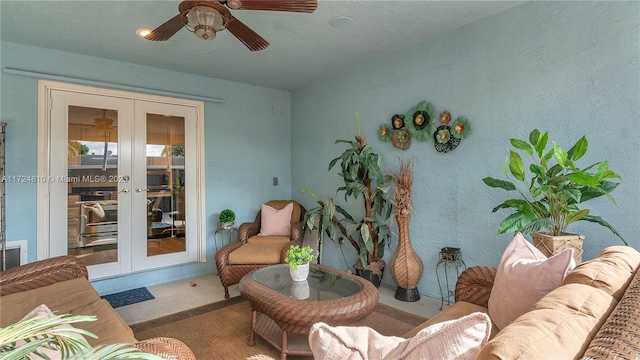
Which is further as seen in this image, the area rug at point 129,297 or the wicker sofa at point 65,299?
the area rug at point 129,297

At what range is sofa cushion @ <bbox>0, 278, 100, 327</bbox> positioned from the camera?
1713 millimetres

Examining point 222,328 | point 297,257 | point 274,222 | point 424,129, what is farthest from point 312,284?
point 424,129

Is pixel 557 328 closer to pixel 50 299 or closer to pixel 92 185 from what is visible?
pixel 50 299

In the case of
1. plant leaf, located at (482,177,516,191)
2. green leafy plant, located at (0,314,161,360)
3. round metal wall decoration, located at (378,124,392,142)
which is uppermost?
round metal wall decoration, located at (378,124,392,142)

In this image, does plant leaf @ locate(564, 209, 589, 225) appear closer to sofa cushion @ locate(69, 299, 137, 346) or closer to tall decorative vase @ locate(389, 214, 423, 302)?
tall decorative vase @ locate(389, 214, 423, 302)

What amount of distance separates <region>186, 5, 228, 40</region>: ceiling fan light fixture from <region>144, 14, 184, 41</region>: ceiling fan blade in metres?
0.20

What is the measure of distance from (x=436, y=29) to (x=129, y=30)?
9.07 feet

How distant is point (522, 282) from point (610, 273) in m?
0.33

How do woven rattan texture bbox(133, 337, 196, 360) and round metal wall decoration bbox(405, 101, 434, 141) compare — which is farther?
round metal wall decoration bbox(405, 101, 434, 141)

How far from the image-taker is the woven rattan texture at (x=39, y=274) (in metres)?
2.03

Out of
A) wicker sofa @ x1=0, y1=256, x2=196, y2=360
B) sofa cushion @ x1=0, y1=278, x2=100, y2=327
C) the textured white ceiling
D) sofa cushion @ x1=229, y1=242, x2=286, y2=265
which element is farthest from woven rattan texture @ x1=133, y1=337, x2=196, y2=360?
the textured white ceiling

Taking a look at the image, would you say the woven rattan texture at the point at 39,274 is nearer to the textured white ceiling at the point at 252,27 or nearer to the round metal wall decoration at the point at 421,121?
the textured white ceiling at the point at 252,27

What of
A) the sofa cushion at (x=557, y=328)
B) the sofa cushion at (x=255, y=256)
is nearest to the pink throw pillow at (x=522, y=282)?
the sofa cushion at (x=557, y=328)

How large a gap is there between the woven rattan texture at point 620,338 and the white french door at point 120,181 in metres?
4.02
